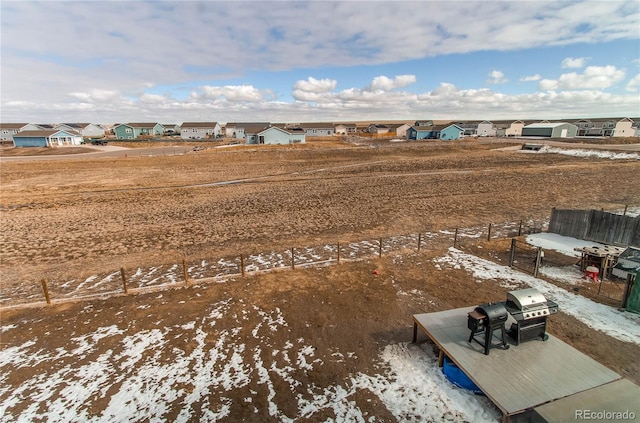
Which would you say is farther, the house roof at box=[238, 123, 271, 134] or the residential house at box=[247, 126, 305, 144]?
the house roof at box=[238, 123, 271, 134]

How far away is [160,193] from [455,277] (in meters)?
26.4

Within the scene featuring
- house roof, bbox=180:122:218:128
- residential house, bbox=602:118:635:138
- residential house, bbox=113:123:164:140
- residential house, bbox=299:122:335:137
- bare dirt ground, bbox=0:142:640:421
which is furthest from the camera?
residential house, bbox=299:122:335:137

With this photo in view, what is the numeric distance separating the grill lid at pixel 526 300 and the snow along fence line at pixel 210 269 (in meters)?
7.00

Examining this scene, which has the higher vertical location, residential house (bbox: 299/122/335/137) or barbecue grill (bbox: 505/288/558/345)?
residential house (bbox: 299/122/335/137)

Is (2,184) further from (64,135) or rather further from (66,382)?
(64,135)

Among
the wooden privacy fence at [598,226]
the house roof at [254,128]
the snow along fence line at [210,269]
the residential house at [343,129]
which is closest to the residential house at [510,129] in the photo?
the residential house at [343,129]

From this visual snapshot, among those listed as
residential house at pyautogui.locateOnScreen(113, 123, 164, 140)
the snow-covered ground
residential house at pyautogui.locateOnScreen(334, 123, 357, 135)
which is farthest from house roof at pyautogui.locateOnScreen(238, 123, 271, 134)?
the snow-covered ground

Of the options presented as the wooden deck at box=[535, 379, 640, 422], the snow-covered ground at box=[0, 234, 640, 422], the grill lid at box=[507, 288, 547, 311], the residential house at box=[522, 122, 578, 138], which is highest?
the residential house at box=[522, 122, 578, 138]

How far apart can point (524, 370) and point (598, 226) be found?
40.8 feet

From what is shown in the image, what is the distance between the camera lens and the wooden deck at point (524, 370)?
5.63m

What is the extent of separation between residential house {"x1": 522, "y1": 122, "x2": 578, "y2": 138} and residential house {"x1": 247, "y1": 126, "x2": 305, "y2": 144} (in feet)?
235

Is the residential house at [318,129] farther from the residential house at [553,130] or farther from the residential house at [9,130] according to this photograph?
the residential house at [9,130]

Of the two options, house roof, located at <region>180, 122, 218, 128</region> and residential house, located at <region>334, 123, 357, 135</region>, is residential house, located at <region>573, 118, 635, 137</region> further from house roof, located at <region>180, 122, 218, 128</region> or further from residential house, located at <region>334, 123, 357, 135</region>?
house roof, located at <region>180, 122, 218, 128</region>

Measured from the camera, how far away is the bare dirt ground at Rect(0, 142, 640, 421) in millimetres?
9445
